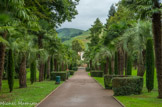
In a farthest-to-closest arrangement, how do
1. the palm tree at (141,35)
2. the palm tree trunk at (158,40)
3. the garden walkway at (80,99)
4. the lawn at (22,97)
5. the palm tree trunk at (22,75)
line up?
the palm tree trunk at (22,75), the palm tree at (141,35), the palm tree trunk at (158,40), the garden walkway at (80,99), the lawn at (22,97)

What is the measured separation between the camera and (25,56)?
18.1 meters

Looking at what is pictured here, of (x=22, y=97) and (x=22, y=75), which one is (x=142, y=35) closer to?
(x=22, y=97)

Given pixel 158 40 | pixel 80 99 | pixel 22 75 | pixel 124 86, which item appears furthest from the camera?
pixel 22 75

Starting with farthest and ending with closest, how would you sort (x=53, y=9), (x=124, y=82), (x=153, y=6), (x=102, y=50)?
(x=102, y=50)
(x=53, y=9)
(x=124, y=82)
(x=153, y=6)

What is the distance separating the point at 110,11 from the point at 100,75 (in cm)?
2954

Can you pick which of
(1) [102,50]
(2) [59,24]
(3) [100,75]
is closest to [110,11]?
(3) [100,75]

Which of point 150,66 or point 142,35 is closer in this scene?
point 150,66

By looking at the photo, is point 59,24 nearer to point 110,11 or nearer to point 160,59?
point 160,59

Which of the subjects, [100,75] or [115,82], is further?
[100,75]

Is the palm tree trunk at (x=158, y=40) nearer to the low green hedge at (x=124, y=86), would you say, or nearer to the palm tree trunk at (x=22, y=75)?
the low green hedge at (x=124, y=86)

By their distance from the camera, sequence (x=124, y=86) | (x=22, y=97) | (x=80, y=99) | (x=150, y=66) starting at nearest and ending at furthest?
(x=80, y=99), (x=22, y=97), (x=124, y=86), (x=150, y=66)

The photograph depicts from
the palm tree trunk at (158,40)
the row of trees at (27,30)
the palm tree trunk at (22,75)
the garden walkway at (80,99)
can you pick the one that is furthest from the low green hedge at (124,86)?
the palm tree trunk at (22,75)

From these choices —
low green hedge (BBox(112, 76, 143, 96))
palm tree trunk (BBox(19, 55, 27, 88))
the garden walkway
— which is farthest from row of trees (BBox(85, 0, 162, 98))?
palm tree trunk (BBox(19, 55, 27, 88))

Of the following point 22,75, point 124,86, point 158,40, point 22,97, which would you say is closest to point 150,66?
point 124,86
